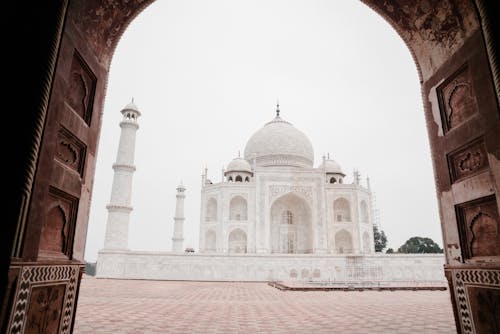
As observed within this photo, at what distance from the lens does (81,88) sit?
113 inches

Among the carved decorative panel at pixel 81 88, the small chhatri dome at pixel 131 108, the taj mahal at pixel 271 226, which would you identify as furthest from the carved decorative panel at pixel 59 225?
the small chhatri dome at pixel 131 108

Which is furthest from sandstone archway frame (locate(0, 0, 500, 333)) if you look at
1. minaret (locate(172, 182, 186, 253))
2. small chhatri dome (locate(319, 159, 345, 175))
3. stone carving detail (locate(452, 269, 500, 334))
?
minaret (locate(172, 182, 186, 253))

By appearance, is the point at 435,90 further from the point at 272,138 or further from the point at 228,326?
the point at 272,138

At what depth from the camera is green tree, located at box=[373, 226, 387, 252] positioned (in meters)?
31.8

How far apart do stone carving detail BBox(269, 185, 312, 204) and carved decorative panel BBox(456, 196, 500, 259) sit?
1817cm

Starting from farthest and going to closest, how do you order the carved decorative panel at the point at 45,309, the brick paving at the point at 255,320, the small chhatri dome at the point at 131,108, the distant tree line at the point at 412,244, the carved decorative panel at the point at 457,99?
the distant tree line at the point at 412,244
the small chhatri dome at the point at 131,108
the brick paving at the point at 255,320
the carved decorative panel at the point at 457,99
the carved decorative panel at the point at 45,309

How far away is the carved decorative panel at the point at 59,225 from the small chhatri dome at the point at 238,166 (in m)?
20.6

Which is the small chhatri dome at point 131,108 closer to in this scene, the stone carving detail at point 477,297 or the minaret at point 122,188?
the minaret at point 122,188

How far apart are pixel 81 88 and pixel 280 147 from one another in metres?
22.4

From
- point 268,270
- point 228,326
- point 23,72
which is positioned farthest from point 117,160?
point 23,72

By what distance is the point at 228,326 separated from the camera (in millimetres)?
3977

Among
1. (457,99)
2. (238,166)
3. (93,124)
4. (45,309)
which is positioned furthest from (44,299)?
(238,166)

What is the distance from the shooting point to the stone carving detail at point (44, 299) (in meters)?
1.99

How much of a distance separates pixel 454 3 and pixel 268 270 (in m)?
14.0
